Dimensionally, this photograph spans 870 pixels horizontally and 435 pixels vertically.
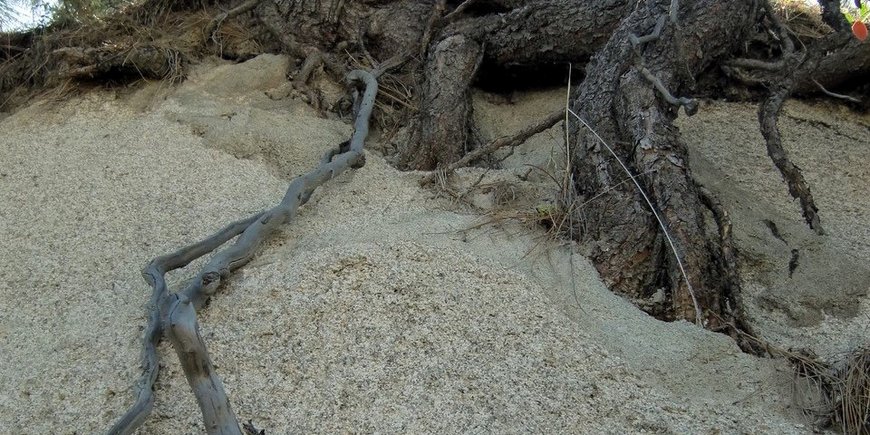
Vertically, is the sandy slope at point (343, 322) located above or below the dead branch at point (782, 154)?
below

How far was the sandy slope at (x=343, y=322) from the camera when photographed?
2.15 m

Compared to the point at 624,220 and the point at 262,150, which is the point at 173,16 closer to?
the point at 262,150

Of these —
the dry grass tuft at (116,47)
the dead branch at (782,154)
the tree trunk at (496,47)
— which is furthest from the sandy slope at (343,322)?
the dead branch at (782,154)

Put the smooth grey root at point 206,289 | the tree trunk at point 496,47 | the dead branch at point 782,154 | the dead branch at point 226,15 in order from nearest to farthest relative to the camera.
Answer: the smooth grey root at point 206,289 < the dead branch at point 782,154 < the tree trunk at point 496,47 < the dead branch at point 226,15

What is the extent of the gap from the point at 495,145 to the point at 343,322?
44.4 inches

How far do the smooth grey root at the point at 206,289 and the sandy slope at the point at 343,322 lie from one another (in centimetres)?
5

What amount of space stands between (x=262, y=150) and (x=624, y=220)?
1431 mm

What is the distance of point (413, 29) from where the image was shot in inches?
157

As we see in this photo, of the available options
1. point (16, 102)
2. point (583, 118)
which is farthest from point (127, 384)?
point (16, 102)

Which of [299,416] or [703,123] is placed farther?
[703,123]

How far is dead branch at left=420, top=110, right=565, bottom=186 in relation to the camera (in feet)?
10.6

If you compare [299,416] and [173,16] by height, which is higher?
[173,16]

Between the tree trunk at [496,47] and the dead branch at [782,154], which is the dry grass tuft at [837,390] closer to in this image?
the dead branch at [782,154]

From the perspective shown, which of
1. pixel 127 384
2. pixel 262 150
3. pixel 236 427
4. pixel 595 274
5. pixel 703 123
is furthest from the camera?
pixel 703 123
